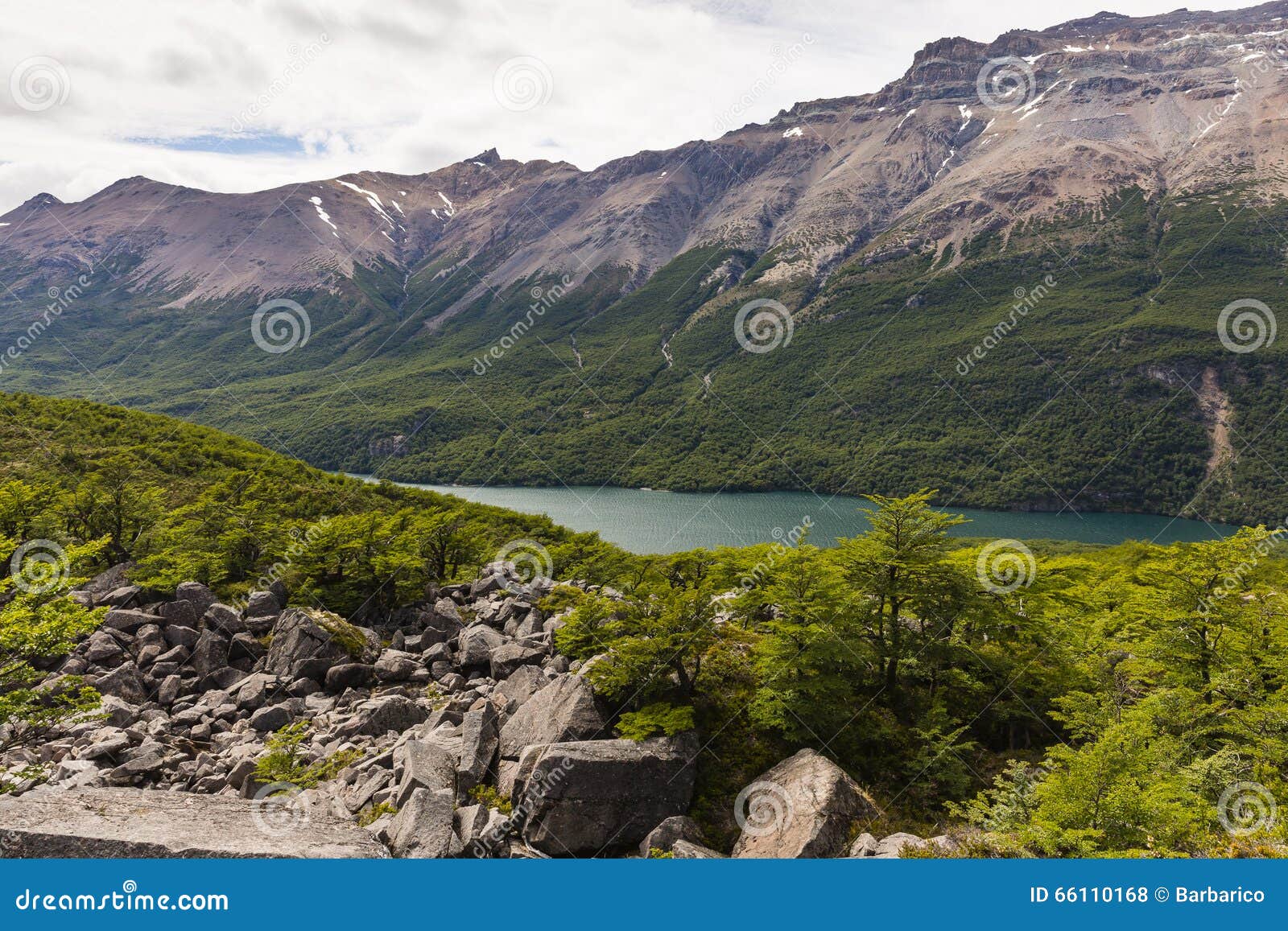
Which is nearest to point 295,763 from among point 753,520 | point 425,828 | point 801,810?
point 425,828

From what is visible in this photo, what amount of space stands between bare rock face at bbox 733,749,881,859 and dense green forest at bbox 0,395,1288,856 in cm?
86

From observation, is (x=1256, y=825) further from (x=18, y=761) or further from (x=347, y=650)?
(x=18, y=761)

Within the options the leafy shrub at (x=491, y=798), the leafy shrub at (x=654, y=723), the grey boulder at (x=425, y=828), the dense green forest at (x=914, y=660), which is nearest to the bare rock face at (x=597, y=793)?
the leafy shrub at (x=654, y=723)

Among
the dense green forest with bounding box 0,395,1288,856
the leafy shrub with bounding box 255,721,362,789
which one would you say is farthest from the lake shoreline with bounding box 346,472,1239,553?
the leafy shrub with bounding box 255,721,362,789

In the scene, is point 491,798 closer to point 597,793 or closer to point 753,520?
point 597,793

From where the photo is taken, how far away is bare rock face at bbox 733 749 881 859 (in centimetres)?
1095

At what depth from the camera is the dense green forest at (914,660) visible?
11180mm

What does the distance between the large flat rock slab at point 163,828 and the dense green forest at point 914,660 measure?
6.50ft

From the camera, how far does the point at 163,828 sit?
32.5 feet

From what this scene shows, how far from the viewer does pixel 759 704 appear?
14.2 m

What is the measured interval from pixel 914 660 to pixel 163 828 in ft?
51.3

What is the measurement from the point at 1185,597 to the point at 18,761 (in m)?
28.9

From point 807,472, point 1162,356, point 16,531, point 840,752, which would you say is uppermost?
point 1162,356

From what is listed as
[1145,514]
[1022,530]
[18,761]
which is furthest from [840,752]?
[1145,514]
